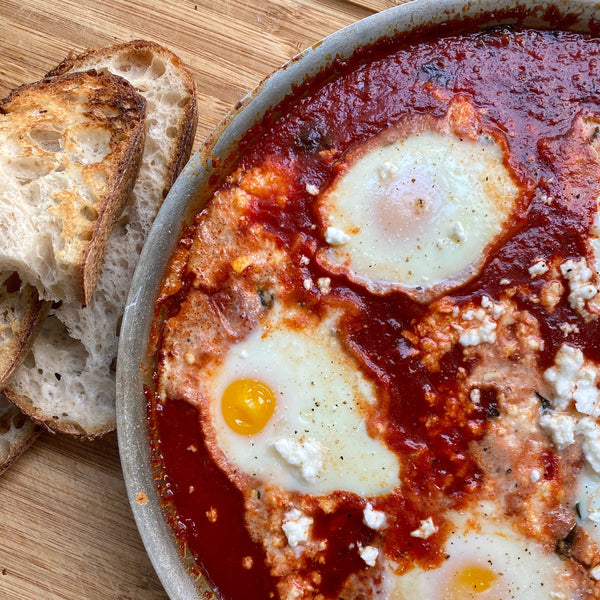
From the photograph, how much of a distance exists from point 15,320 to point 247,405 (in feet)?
3.38

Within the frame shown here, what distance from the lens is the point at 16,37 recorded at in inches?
117

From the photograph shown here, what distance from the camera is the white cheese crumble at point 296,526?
244cm

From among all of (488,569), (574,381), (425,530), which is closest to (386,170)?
(574,381)

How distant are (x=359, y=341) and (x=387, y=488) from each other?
576mm

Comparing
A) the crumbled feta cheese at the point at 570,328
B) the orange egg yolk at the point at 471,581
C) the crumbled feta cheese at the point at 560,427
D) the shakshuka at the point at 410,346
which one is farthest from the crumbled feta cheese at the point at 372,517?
the crumbled feta cheese at the point at 570,328

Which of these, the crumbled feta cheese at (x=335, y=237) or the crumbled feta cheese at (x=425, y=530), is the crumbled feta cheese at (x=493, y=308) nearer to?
the crumbled feta cheese at (x=335, y=237)

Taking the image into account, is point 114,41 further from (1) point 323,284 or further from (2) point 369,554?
(2) point 369,554

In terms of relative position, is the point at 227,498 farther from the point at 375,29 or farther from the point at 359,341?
the point at 375,29

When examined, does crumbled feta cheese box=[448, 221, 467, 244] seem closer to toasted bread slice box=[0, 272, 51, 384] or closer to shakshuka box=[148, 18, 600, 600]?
shakshuka box=[148, 18, 600, 600]

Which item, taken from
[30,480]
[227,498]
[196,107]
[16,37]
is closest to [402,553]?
[227,498]

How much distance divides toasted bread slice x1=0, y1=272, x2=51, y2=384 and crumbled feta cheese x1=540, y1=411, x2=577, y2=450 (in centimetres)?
207

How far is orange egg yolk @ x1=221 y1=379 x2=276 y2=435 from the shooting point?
97.9 inches

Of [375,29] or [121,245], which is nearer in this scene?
[375,29]

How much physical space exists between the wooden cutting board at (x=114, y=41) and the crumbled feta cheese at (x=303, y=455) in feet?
2.86
